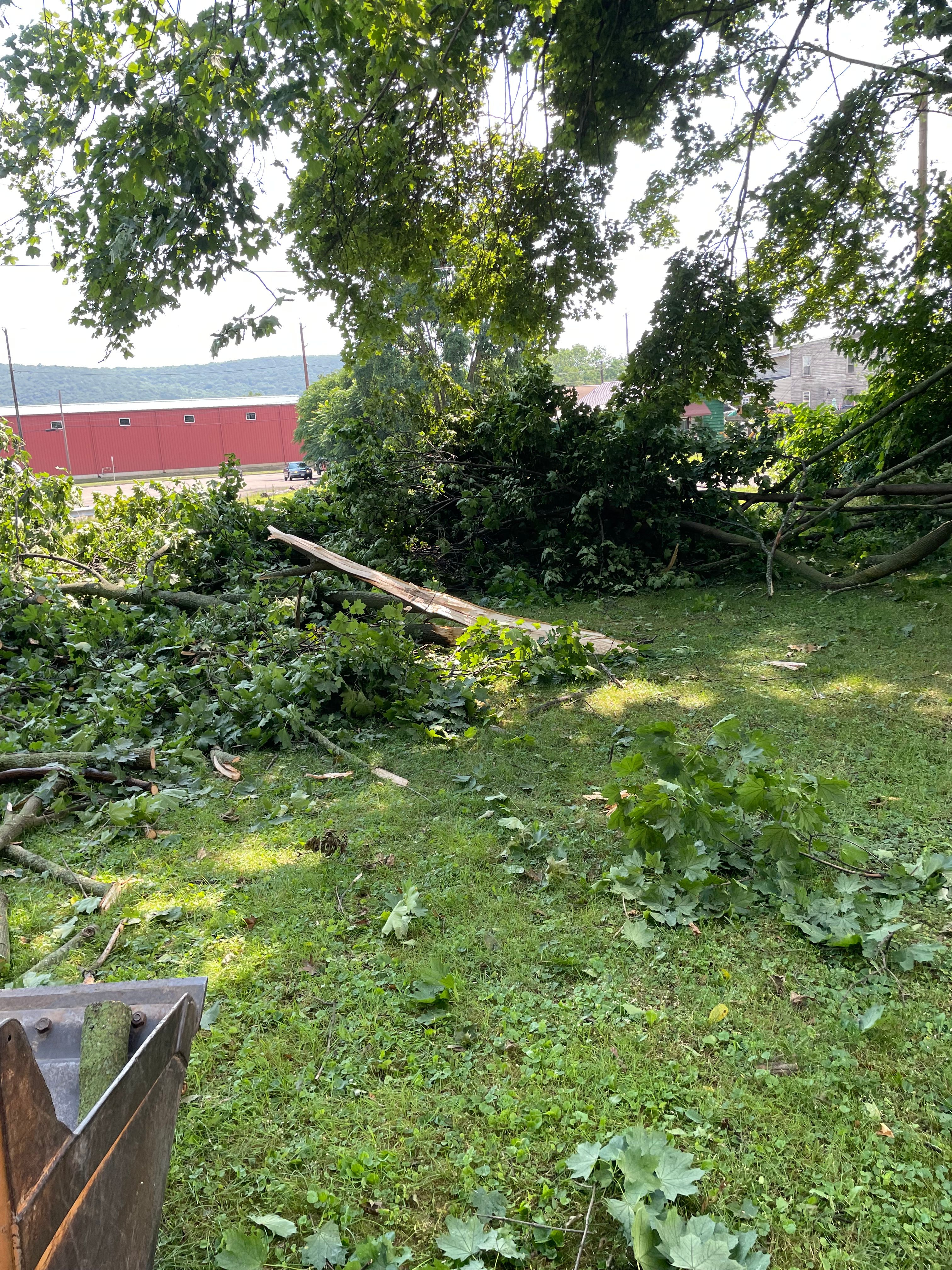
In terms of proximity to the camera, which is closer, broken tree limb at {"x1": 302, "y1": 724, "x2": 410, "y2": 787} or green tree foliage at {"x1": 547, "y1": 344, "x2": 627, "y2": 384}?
broken tree limb at {"x1": 302, "y1": 724, "x2": 410, "y2": 787}

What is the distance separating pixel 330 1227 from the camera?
1734 millimetres

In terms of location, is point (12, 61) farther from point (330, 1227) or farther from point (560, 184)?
point (330, 1227)

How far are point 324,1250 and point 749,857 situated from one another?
2.09m

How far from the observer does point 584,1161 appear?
1.85 m

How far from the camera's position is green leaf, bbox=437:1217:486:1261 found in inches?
65.7

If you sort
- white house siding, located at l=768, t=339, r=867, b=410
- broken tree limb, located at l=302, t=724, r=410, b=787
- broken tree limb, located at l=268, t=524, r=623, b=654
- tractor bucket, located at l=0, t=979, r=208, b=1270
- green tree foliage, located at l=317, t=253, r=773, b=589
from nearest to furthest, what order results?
tractor bucket, located at l=0, t=979, r=208, b=1270 → broken tree limb, located at l=302, t=724, r=410, b=787 → broken tree limb, located at l=268, t=524, r=623, b=654 → green tree foliage, located at l=317, t=253, r=773, b=589 → white house siding, located at l=768, t=339, r=867, b=410

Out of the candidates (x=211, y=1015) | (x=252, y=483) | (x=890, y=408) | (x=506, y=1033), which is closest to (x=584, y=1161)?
(x=506, y=1033)

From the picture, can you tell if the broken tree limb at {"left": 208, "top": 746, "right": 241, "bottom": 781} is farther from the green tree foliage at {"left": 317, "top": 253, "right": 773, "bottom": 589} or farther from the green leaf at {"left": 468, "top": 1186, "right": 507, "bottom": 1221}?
the green tree foliage at {"left": 317, "top": 253, "right": 773, "bottom": 589}

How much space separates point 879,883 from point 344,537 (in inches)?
320

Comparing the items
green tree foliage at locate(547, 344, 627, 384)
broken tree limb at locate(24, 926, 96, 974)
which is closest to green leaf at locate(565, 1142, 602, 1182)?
broken tree limb at locate(24, 926, 96, 974)

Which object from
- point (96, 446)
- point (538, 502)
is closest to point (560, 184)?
point (538, 502)

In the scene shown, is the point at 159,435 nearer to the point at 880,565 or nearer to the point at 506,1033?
the point at 880,565

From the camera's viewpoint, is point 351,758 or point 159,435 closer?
point 351,758

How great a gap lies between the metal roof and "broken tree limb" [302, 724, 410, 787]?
5785 centimetres
